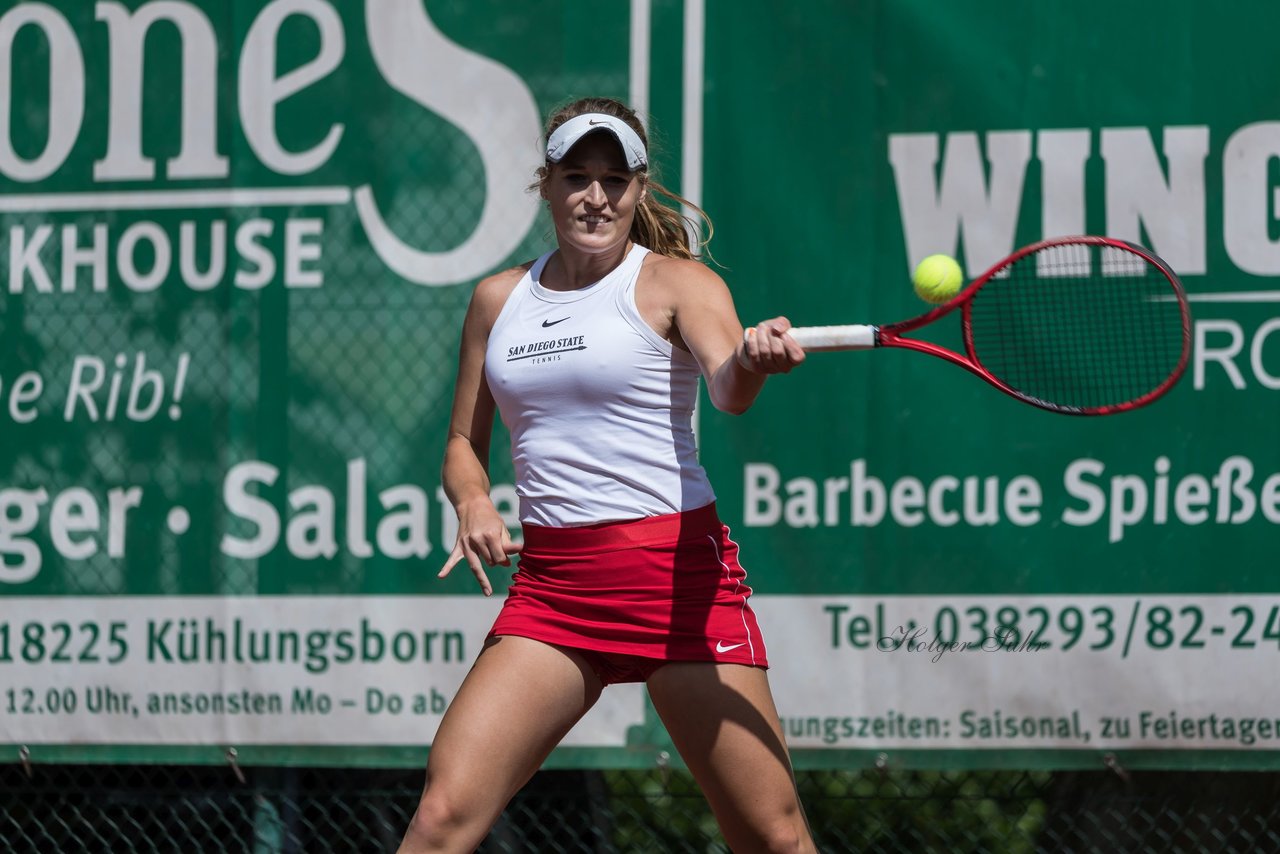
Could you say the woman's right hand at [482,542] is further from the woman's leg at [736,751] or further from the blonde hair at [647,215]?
the blonde hair at [647,215]

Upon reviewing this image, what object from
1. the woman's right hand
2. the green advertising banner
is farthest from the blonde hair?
the green advertising banner

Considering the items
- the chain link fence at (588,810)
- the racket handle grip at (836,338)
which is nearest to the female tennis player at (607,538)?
the racket handle grip at (836,338)

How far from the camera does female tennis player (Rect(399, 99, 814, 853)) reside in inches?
110

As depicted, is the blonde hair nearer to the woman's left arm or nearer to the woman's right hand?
the woman's left arm

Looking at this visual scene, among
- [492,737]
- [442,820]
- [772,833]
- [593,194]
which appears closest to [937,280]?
[593,194]

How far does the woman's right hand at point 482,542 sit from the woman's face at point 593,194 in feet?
1.75

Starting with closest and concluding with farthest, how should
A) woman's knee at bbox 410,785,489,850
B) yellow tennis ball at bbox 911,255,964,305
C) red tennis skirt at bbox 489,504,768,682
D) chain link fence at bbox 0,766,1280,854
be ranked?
woman's knee at bbox 410,785,489,850 < red tennis skirt at bbox 489,504,768,682 < yellow tennis ball at bbox 911,255,964,305 < chain link fence at bbox 0,766,1280,854

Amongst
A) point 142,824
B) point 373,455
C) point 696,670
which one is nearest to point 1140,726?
point 696,670

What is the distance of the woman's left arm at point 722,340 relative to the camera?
2.60 m

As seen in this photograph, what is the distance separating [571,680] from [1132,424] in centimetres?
195

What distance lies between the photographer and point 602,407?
9.52ft

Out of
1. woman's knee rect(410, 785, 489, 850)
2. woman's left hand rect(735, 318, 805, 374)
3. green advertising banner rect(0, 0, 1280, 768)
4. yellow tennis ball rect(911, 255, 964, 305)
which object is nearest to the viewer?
woman's left hand rect(735, 318, 805, 374)

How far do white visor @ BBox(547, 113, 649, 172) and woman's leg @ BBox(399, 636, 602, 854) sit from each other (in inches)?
35.8

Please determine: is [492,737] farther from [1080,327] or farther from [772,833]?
[1080,327]
